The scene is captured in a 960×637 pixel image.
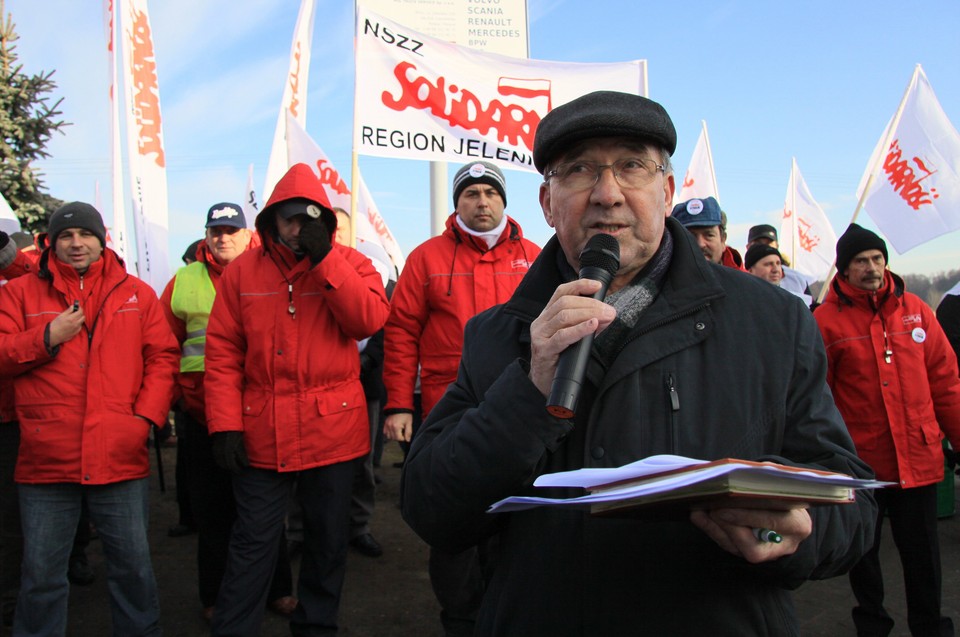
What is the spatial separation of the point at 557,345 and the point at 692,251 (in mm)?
499

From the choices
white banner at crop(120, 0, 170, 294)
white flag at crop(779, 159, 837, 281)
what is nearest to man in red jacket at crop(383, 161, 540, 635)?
white banner at crop(120, 0, 170, 294)

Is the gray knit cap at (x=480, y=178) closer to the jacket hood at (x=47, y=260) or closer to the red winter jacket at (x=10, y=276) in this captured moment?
the jacket hood at (x=47, y=260)

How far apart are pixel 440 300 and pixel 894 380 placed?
2.49 meters

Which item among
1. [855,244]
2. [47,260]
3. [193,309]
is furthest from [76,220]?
[855,244]

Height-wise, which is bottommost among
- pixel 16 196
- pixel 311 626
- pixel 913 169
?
pixel 311 626

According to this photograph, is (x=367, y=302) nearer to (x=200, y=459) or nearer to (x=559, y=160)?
(x=200, y=459)

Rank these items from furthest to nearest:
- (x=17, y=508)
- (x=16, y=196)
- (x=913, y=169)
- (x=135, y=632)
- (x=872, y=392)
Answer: (x=16, y=196) → (x=913, y=169) → (x=17, y=508) → (x=872, y=392) → (x=135, y=632)

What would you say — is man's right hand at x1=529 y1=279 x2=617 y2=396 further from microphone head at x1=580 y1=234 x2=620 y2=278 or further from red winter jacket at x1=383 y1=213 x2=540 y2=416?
red winter jacket at x1=383 y1=213 x2=540 y2=416

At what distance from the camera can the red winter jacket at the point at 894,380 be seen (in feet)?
12.8

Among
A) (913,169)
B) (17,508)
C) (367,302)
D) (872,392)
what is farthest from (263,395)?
(913,169)

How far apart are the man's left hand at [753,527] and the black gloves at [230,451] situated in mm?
2897

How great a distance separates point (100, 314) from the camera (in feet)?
12.2

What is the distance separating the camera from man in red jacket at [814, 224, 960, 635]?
387 cm

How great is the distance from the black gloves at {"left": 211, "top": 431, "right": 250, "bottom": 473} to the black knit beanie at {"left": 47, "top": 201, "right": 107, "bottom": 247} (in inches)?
48.3
